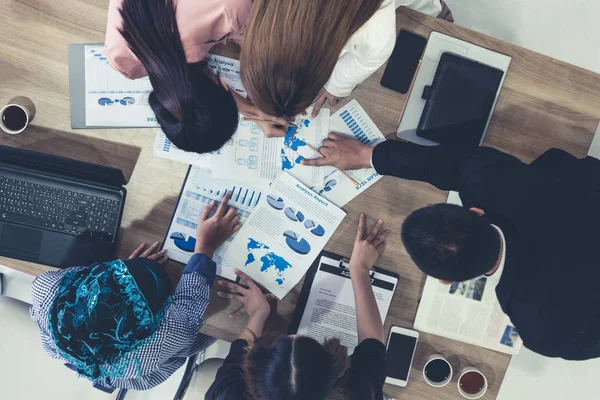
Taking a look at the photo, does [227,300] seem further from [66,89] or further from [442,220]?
[66,89]

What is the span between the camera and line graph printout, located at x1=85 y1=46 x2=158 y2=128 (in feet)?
4.12

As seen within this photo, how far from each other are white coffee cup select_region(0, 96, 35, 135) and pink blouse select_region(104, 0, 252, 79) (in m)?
0.36

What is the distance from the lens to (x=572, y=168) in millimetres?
1190

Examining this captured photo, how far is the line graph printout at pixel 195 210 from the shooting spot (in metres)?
1.29

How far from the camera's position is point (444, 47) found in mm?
1217

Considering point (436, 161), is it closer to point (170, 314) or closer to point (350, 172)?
point (350, 172)

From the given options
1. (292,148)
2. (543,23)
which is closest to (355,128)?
(292,148)

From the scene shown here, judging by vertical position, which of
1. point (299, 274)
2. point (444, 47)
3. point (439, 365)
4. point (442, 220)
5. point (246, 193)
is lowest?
point (439, 365)

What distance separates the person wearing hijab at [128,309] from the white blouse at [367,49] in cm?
47

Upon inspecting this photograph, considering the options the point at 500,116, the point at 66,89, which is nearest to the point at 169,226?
the point at 66,89

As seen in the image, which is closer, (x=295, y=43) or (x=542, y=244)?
(x=295, y=43)

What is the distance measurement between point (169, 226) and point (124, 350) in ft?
1.22

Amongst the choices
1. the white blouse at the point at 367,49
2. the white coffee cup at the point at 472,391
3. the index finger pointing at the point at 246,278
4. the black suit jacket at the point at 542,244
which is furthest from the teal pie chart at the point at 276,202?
the white coffee cup at the point at 472,391

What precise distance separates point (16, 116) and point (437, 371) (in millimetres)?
1434
